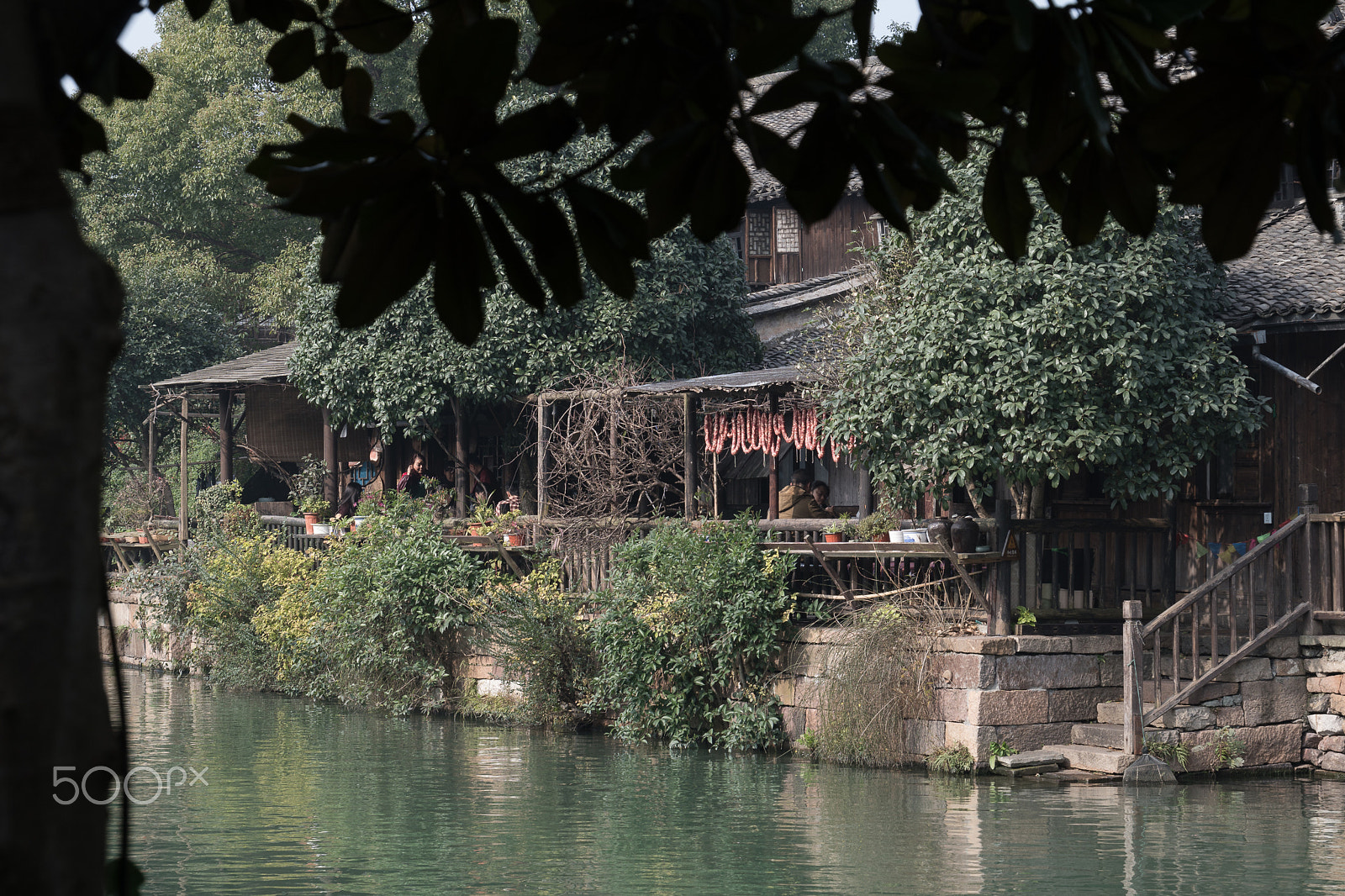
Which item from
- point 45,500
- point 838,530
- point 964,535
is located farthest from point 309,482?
point 45,500

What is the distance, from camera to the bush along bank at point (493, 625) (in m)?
13.1

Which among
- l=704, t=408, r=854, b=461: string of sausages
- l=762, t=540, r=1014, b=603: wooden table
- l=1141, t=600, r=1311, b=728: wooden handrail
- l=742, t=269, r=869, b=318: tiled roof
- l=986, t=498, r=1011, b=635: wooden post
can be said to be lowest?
l=1141, t=600, r=1311, b=728: wooden handrail

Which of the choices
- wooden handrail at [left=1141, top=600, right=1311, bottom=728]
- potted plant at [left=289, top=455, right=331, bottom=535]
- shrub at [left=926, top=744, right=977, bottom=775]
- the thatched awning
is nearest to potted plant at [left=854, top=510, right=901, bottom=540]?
the thatched awning

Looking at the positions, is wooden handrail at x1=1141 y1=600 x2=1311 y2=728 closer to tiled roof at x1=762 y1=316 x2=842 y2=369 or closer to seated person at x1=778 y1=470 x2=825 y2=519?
seated person at x1=778 y1=470 x2=825 y2=519

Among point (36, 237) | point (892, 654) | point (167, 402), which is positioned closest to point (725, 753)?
point (892, 654)

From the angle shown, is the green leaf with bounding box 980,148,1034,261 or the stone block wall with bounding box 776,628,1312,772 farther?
the stone block wall with bounding box 776,628,1312,772

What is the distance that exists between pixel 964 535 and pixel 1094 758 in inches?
81.1

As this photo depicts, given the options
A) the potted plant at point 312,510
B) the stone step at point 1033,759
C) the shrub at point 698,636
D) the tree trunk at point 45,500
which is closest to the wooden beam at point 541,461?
the shrub at point 698,636

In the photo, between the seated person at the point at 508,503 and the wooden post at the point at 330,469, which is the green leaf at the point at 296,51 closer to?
the seated person at the point at 508,503

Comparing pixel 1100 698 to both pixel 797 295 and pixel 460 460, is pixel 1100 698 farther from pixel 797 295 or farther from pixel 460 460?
pixel 797 295

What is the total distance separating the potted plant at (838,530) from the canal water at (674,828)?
6.82 feet

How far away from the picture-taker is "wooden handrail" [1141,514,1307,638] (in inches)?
452

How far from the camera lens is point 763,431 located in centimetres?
1427

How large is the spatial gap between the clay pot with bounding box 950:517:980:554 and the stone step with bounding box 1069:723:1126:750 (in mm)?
1746
